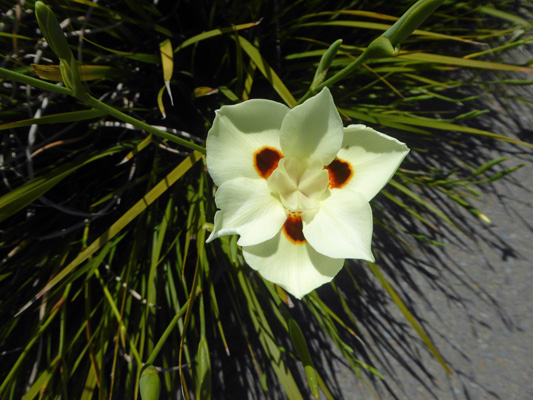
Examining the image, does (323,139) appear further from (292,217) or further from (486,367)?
(486,367)

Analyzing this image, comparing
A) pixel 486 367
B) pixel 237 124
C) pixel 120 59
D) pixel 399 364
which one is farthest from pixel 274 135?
pixel 486 367

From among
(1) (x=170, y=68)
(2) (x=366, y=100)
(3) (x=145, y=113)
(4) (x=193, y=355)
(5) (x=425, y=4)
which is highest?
(5) (x=425, y=4)

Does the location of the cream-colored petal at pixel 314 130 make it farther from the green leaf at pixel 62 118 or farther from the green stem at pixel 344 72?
the green leaf at pixel 62 118

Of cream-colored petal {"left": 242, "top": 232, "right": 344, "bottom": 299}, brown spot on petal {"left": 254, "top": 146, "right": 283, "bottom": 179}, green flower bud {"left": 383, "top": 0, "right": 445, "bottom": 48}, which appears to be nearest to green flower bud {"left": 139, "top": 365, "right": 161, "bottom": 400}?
cream-colored petal {"left": 242, "top": 232, "right": 344, "bottom": 299}

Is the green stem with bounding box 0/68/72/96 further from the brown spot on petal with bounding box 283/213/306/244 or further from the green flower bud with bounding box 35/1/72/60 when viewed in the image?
the brown spot on petal with bounding box 283/213/306/244

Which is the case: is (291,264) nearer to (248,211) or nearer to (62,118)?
(248,211)

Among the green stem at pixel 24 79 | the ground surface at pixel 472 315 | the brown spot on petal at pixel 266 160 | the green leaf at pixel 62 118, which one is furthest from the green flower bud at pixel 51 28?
the ground surface at pixel 472 315

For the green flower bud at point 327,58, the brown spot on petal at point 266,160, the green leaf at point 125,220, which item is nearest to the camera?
the green flower bud at point 327,58
